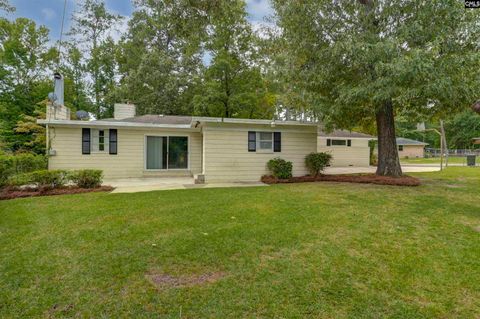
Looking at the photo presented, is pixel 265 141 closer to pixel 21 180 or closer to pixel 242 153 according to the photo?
pixel 242 153

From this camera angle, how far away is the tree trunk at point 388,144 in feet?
33.4

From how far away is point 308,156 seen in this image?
36.8ft

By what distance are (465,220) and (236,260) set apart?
180 inches

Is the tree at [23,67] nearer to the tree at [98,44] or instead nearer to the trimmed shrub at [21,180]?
the tree at [98,44]

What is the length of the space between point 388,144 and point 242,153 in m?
5.59

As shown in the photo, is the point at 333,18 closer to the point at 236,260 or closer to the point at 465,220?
the point at 465,220

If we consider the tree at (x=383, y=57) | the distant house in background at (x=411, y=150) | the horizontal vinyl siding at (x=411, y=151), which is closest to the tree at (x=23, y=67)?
the tree at (x=383, y=57)

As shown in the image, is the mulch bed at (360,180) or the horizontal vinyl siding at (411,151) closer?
the mulch bed at (360,180)

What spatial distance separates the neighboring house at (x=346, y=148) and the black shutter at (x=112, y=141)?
1276 cm

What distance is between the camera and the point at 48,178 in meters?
8.00

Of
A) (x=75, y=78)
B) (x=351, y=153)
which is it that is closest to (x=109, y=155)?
(x=351, y=153)

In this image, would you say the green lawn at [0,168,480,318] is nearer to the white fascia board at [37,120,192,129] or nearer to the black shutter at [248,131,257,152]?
the black shutter at [248,131,257,152]

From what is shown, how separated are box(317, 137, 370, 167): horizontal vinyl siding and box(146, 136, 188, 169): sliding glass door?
997 centimetres

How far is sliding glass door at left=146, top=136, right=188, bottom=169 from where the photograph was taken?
40.3 feet
